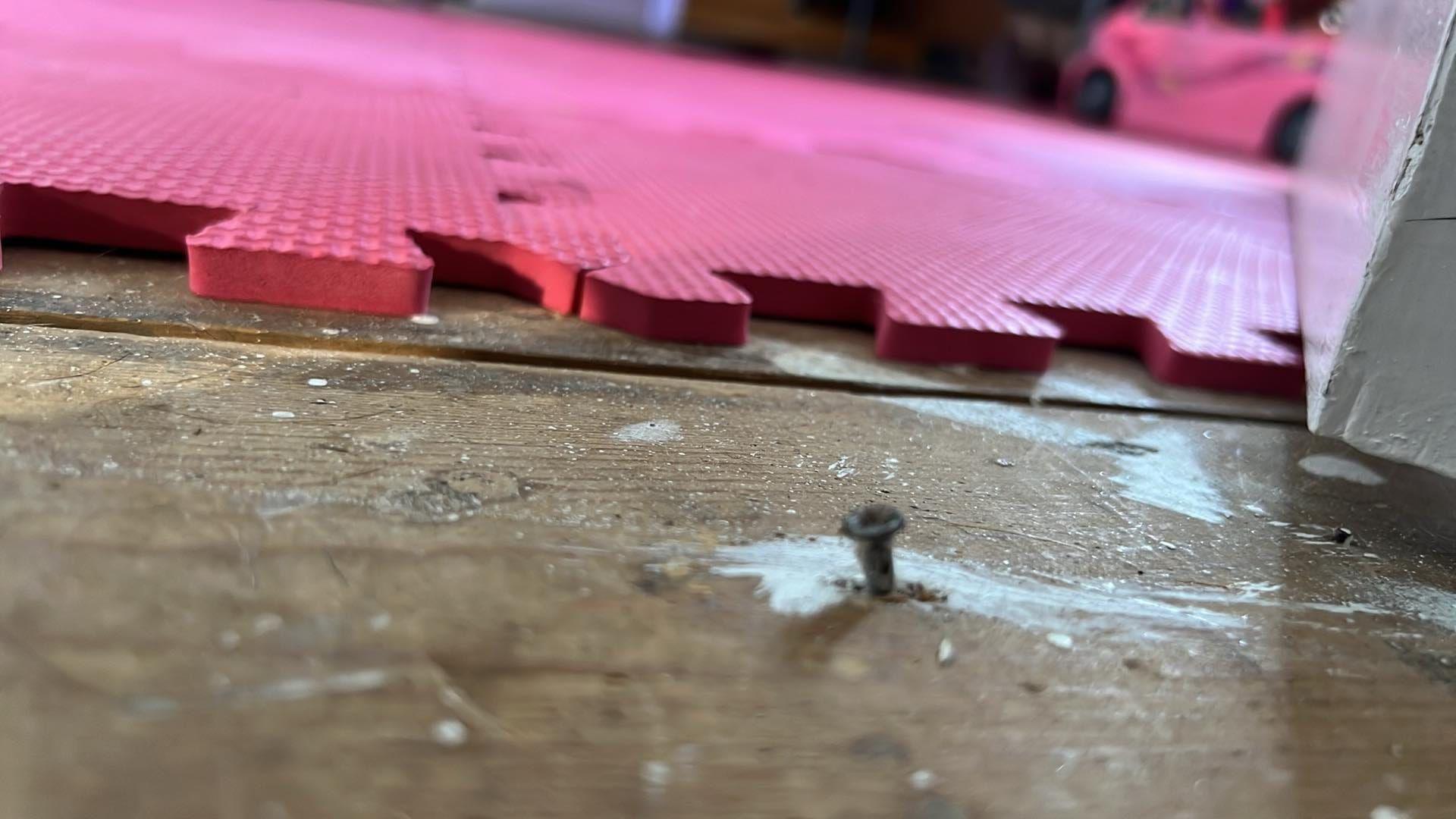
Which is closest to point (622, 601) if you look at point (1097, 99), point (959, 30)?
point (1097, 99)

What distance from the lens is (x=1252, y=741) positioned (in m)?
0.52

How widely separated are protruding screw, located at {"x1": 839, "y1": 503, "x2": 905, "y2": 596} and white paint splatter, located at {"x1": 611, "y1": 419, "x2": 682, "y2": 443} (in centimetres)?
22

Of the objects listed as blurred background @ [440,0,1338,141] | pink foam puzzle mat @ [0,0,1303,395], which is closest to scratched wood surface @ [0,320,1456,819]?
pink foam puzzle mat @ [0,0,1303,395]

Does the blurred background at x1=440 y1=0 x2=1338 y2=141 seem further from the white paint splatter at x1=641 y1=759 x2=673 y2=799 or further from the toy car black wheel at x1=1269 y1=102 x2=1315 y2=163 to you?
the white paint splatter at x1=641 y1=759 x2=673 y2=799

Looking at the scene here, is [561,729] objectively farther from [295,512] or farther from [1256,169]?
[1256,169]

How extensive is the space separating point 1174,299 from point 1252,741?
98 cm

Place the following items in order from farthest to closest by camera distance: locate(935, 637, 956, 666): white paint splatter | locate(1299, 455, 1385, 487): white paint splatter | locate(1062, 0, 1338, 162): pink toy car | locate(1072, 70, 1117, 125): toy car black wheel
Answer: locate(1072, 70, 1117, 125): toy car black wheel, locate(1062, 0, 1338, 162): pink toy car, locate(1299, 455, 1385, 487): white paint splatter, locate(935, 637, 956, 666): white paint splatter

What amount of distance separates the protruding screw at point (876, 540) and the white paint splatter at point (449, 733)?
25 centimetres

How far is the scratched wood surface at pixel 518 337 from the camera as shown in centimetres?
84

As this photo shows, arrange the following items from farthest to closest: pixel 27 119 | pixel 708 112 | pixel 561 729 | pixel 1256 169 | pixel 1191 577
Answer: pixel 1256 169
pixel 708 112
pixel 27 119
pixel 1191 577
pixel 561 729

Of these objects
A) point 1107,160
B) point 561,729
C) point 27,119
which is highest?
point 1107,160

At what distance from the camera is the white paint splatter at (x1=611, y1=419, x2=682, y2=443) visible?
2.49 ft

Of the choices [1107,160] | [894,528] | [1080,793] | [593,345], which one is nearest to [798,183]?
[593,345]

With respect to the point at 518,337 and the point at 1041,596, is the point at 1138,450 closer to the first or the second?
the point at 1041,596
